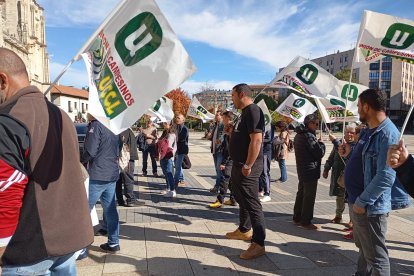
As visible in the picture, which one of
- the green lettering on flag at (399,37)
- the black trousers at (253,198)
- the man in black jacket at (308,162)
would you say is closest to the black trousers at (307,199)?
the man in black jacket at (308,162)

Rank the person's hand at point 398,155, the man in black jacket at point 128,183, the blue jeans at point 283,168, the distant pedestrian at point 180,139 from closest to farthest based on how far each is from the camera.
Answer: the person's hand at point 398,155
the man in black jacket at point 128,183
the distant pedestrian at point 180,139
the blue jeans at point 283,168

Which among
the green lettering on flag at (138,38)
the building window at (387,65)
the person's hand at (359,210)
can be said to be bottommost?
the person's hand at (359,210)

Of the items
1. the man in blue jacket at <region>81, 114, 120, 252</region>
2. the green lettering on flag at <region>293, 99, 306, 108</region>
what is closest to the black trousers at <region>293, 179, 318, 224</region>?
the man in blue jacket at <region>81, 114, 120, 252</region>

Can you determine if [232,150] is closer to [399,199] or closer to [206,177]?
[399,199]

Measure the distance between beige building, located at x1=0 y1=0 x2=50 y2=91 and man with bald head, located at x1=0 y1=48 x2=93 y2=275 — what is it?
5125cm

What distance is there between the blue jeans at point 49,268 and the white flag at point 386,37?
3295 millimetres

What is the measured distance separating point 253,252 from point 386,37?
279cm

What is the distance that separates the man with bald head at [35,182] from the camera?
1.58 m

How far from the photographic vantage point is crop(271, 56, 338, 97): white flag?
5.82 m

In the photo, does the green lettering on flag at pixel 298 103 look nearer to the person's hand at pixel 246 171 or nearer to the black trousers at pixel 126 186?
the black trousers at pixel 126 186

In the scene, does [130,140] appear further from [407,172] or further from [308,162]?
[407,172]

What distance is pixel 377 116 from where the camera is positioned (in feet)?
9.48

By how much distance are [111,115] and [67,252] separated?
1.12m

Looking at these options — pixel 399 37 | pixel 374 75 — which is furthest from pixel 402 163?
pixel 374 75
